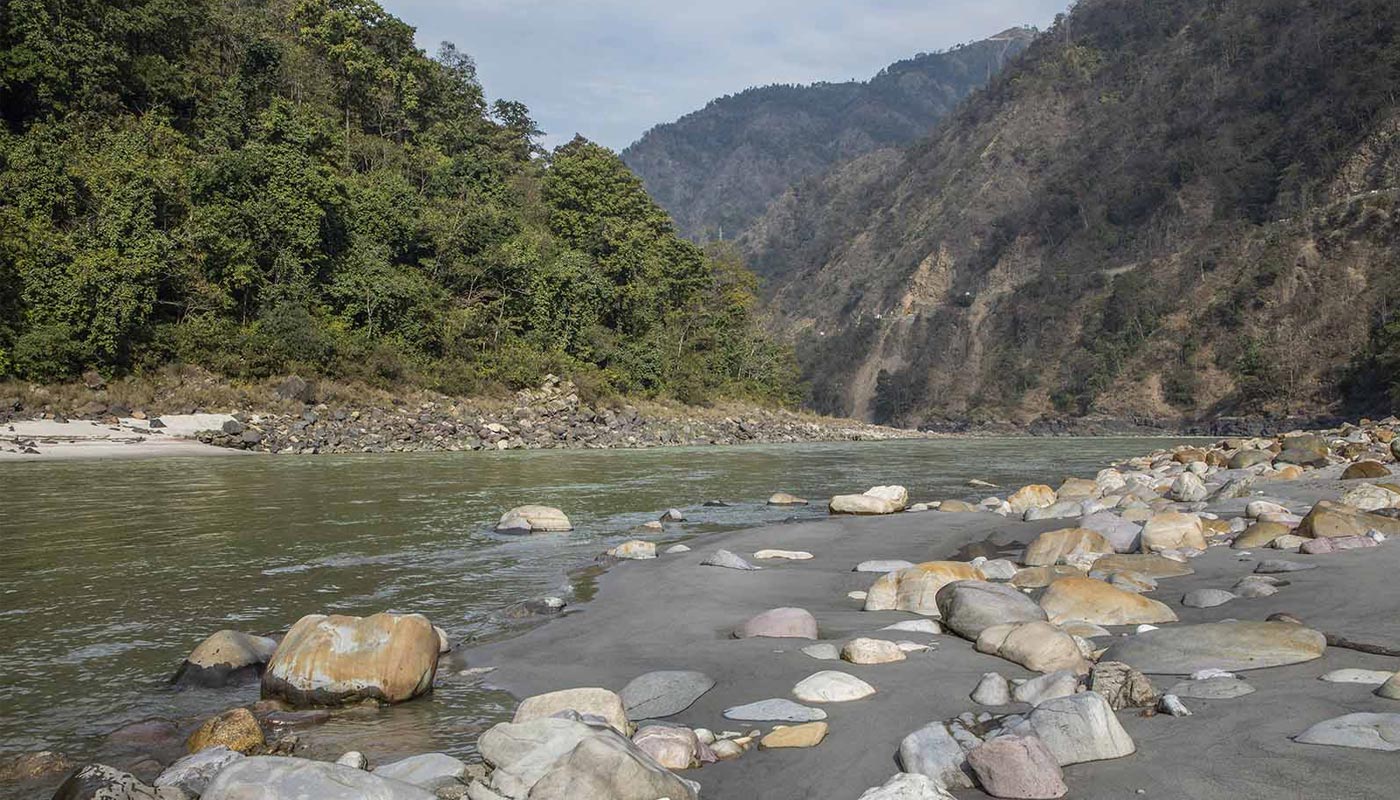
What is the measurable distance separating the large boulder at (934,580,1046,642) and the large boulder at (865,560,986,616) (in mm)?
535

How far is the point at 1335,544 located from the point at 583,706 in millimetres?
7090

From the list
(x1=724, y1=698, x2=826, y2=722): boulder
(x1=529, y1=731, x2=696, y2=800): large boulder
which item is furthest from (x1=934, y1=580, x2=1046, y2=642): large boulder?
(x1=529, y1=731, x2=696, y2=800): large boulder

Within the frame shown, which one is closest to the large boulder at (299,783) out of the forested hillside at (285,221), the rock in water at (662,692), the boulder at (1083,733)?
the rock in water at (662,692)

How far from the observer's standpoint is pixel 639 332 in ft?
161

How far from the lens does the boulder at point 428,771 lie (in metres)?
3.54

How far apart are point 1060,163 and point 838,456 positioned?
3499 inches

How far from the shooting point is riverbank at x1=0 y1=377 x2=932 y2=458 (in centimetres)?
2423

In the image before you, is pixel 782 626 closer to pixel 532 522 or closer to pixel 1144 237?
pixel 532 522

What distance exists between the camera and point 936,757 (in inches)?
138

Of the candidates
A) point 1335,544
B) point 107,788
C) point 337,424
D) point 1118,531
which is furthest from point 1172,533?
point 337,424

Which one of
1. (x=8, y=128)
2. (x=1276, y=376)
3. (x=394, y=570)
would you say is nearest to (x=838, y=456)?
(x=394, y=570)

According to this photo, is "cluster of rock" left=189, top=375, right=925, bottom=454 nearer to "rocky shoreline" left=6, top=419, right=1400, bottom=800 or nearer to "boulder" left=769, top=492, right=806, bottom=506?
"boulder" left=769, top=492, right=806, bottom=506

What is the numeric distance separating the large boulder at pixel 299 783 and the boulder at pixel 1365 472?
46.8 feet

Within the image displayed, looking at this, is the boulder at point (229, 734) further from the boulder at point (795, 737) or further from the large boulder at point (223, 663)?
the boulder at point (795, 737)
